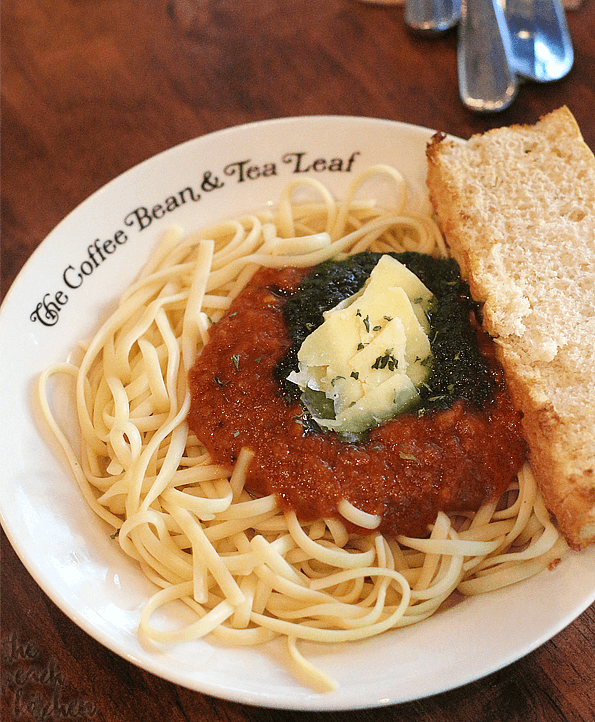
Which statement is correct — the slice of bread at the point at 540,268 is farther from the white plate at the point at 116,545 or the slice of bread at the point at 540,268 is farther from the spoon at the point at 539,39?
the spoon at the point at 539,39

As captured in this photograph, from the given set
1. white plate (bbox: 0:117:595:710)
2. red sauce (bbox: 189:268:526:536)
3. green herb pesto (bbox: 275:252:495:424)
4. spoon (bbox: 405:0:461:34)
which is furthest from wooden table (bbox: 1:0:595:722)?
red sauce (bbox: 189:268:526:536)

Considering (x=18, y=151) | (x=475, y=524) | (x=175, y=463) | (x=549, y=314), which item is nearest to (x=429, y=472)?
(x=475, y=524)

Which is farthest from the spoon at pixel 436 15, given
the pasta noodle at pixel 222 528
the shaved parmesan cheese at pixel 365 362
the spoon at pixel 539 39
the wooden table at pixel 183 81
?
the shaved parmesan cheese at pixel 365 362

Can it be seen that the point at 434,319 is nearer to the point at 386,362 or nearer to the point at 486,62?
the point at 386,362

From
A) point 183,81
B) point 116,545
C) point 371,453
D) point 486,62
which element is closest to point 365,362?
point 371,453

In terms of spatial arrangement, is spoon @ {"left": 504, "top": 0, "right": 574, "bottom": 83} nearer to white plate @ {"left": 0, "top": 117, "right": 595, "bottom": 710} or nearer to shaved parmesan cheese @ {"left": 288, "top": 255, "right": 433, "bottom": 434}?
white plate @ {"left": 0, "top": 117, "right": 595, "bottom": 710}

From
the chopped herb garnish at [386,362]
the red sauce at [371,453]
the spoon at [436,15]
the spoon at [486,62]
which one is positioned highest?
the spoon at [436,15]

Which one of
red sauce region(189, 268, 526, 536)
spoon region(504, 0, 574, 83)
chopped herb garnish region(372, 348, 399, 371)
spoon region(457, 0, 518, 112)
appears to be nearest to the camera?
red sauce region(189, 268, 526, 536)
